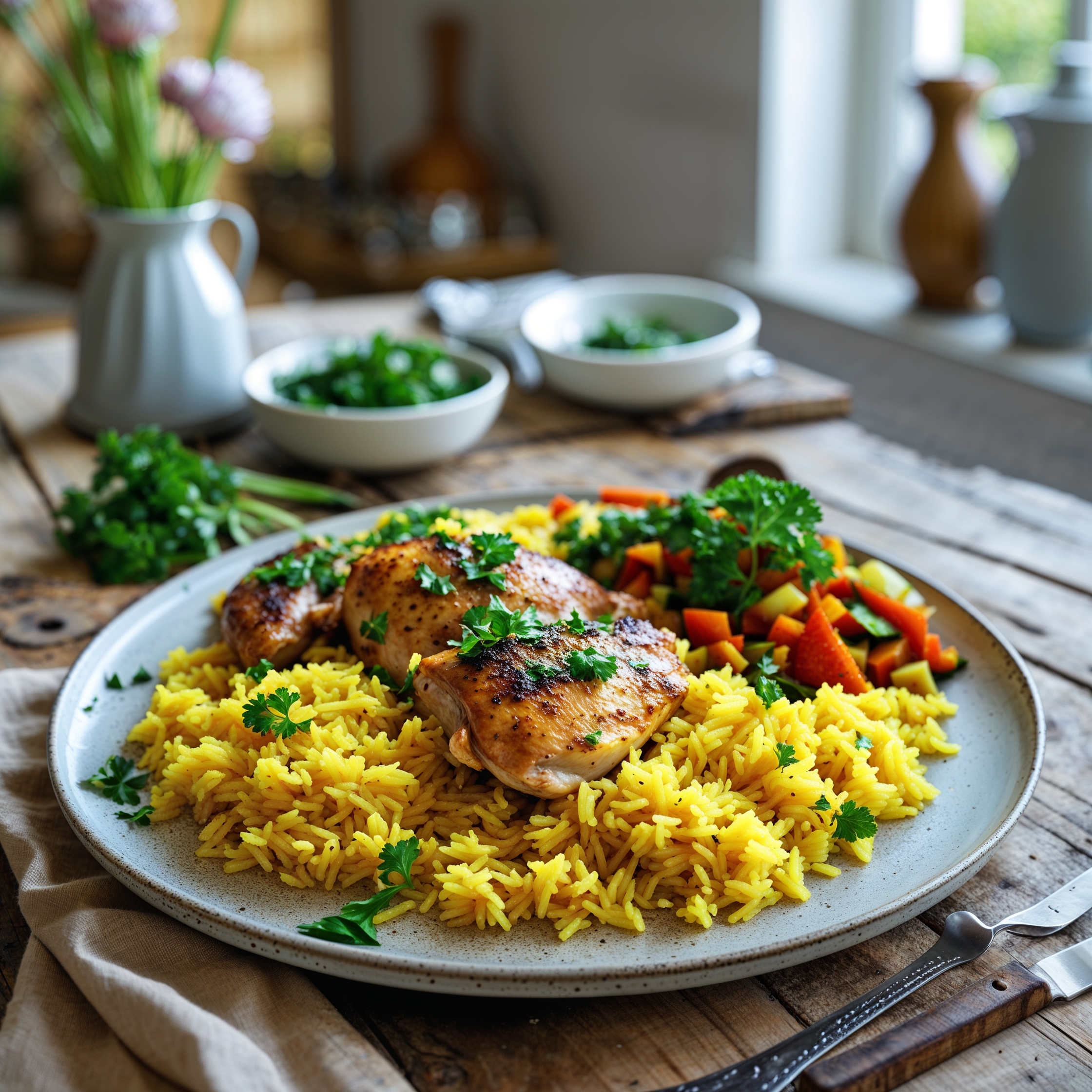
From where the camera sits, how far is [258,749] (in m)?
1.33

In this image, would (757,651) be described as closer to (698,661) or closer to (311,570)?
(698,661)

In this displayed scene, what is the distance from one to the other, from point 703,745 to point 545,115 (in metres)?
4.64

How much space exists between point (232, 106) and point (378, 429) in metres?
0.72

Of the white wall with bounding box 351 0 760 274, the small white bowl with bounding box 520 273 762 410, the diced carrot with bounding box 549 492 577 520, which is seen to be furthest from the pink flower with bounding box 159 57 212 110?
the white wall with bounding box 351 0 760 274

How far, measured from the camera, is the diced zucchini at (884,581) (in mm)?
1637

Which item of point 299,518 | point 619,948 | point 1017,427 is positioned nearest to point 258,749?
point 619,948

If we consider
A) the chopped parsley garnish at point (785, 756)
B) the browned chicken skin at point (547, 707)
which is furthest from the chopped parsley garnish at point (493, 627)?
the chopped parsley garnish at point (785, 756)

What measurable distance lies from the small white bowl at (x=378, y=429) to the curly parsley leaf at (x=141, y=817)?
1.13 m

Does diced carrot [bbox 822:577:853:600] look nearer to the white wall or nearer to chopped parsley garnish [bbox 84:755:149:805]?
chopped parsley garnish [bbox 84:755:149:805]

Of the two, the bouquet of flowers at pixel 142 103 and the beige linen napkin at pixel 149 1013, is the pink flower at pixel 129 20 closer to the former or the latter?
the bouquet of flowers at pixel 142 103

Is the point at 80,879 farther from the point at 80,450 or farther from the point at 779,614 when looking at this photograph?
the point at 80,450

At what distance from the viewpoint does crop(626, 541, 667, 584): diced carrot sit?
1681 millimetres

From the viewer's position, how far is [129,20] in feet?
7.68

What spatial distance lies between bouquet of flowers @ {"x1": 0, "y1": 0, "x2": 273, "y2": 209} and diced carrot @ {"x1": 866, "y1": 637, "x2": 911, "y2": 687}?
1.55 m
